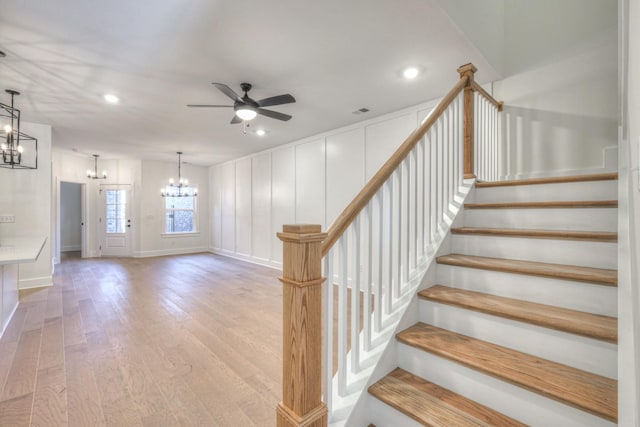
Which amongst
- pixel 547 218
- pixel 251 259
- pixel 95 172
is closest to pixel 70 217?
pixel 95 172

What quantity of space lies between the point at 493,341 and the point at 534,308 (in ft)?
0.84

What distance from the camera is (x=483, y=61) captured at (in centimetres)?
296

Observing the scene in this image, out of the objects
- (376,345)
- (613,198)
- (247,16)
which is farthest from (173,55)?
(613,198)

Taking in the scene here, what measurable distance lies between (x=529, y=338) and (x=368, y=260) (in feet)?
2.64

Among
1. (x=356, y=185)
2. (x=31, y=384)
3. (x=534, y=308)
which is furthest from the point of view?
(x=356, y=185)

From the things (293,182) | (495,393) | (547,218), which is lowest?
(495,393)

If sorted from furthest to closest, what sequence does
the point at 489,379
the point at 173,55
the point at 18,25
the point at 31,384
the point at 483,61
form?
1. the point at 483,61
2. the point at 173,55
3. the point at 18,25
4. the point at 31,384
5. the point at 489,379

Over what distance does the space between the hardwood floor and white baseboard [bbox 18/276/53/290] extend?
294mm

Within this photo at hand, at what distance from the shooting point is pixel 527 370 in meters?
1.21

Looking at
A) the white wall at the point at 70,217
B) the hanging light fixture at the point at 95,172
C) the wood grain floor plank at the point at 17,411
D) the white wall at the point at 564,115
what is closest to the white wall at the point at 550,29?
the white wall at the point at 564,115

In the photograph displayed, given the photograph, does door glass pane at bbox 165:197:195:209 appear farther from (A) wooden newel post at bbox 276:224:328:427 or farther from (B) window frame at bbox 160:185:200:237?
(A) wooden newel post at bbox 276:224:328:427

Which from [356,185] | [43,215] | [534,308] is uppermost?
[356,185]

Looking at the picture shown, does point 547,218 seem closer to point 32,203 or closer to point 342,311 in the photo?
point 342,311

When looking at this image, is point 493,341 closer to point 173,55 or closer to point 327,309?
point 327,309
